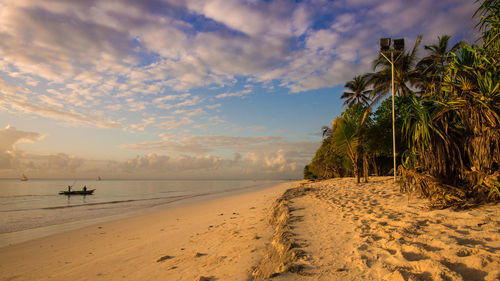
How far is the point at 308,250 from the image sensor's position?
137 inches

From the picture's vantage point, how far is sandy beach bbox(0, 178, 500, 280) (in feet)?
8.71

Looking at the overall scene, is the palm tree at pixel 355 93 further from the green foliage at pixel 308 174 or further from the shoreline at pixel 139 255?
the shoreline at pixel 139 255

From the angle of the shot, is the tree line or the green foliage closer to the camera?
the tree line

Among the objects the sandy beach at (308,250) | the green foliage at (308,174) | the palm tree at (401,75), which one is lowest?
the green foliage at (308,174)

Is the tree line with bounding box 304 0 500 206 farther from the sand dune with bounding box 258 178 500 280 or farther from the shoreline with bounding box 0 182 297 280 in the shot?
the shoreline with bounding box 0 182 297 280

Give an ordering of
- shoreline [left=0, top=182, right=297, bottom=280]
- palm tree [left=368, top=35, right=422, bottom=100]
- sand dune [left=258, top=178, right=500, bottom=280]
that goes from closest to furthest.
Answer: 1. sand dune [left=258, top=178, right=500, bottom=280]
2. shoreline [left=0, top=182, right=297, bottom=280]
3. palm tree [left=368, top=35, right=422, bottom=100]

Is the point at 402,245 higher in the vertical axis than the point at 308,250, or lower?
higher

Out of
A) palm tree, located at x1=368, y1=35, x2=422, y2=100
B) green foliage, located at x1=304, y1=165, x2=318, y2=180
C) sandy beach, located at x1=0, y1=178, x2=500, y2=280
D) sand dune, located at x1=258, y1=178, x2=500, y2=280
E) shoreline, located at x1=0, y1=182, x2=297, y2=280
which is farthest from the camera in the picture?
green foliage, located at x1=304, y1=165, x2=318, y2=180

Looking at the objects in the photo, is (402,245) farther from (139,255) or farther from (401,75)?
(401,75)

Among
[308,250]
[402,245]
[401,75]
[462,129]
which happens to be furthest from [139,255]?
[401,75]

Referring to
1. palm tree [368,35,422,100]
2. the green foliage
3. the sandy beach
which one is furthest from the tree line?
the green foliage

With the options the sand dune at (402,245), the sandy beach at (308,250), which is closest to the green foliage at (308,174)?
the sandy beach at (308,250)

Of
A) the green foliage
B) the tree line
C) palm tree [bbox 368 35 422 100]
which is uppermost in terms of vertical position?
palm tree [bbox 368 35 422 100]

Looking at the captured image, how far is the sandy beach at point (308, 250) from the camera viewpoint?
104 inches
